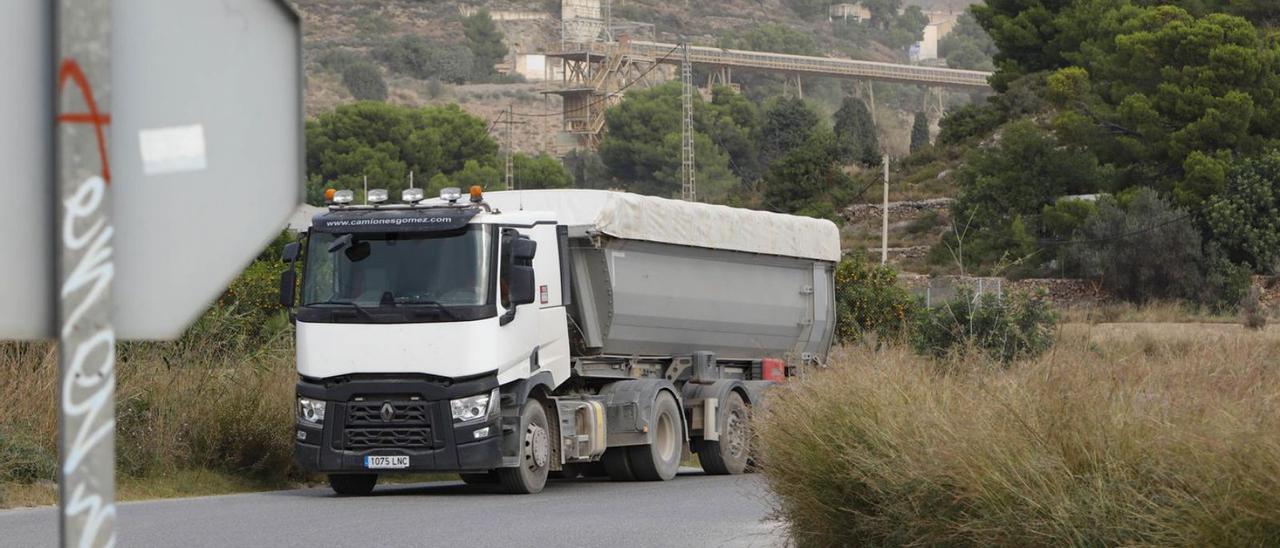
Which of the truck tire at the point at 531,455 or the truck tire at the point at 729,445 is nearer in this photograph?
the truck tire at the point at 531,455

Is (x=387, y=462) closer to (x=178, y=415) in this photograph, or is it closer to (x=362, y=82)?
(x=178, y=415)

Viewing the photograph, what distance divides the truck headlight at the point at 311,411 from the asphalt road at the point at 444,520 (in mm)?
777

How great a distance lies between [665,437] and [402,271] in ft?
14.9

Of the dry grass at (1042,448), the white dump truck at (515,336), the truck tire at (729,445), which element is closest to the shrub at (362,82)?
the truck tire at (729,445)

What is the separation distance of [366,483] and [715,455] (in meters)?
5.03

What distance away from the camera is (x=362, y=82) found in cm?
16250

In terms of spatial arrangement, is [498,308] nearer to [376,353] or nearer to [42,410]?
[376,353]

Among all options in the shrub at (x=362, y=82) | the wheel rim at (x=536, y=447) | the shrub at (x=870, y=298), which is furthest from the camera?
the shrub at (x=362, y=82)

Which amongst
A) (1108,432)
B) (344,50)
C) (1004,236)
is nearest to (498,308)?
(1108,432)

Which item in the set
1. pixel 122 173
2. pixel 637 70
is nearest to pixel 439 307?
pixel 122 173

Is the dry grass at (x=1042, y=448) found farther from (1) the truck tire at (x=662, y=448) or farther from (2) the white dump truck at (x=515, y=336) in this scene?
(1) the truck tire at (x=662, y=448)

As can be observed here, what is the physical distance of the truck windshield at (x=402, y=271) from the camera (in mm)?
17141

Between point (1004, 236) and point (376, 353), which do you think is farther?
point (1004, 236)

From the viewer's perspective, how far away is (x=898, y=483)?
941cm
